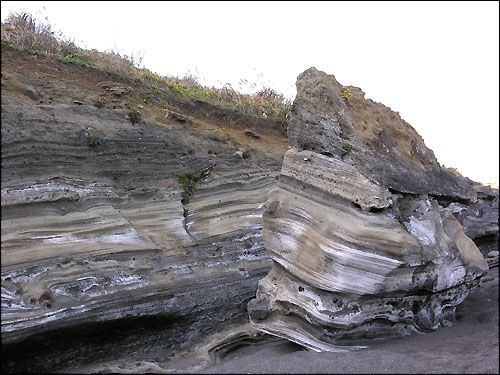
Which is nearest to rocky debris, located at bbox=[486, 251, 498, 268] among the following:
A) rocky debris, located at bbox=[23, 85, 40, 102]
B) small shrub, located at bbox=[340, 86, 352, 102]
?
small shrub, located at bbox=[340, 86, 352, 102]

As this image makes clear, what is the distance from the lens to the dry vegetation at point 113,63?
874 centimetres

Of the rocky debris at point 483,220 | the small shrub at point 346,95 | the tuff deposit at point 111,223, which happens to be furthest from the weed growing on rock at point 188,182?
the rocky debris at point 483,220

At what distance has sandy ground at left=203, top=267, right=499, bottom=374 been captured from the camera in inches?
178

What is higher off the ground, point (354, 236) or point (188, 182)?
point (188, 182)

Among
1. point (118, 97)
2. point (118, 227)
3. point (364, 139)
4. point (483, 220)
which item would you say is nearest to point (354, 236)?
point (364, 139)

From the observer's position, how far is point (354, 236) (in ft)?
18.0

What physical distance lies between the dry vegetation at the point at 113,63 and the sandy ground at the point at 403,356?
5.98 metres

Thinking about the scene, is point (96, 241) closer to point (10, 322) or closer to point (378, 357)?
point (10, 322)

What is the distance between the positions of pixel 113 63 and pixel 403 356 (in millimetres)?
8809

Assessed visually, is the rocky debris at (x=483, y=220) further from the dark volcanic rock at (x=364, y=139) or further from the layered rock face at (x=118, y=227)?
the layered rock face at (x=118, y=227)

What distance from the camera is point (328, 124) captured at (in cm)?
668

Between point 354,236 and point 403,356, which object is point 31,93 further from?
point 403,356

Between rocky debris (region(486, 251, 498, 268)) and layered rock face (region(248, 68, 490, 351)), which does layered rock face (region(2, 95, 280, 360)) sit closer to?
layered rock face (region(248, 68, 490, 351))

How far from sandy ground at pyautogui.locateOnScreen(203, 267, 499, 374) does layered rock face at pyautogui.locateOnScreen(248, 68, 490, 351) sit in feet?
0.97
